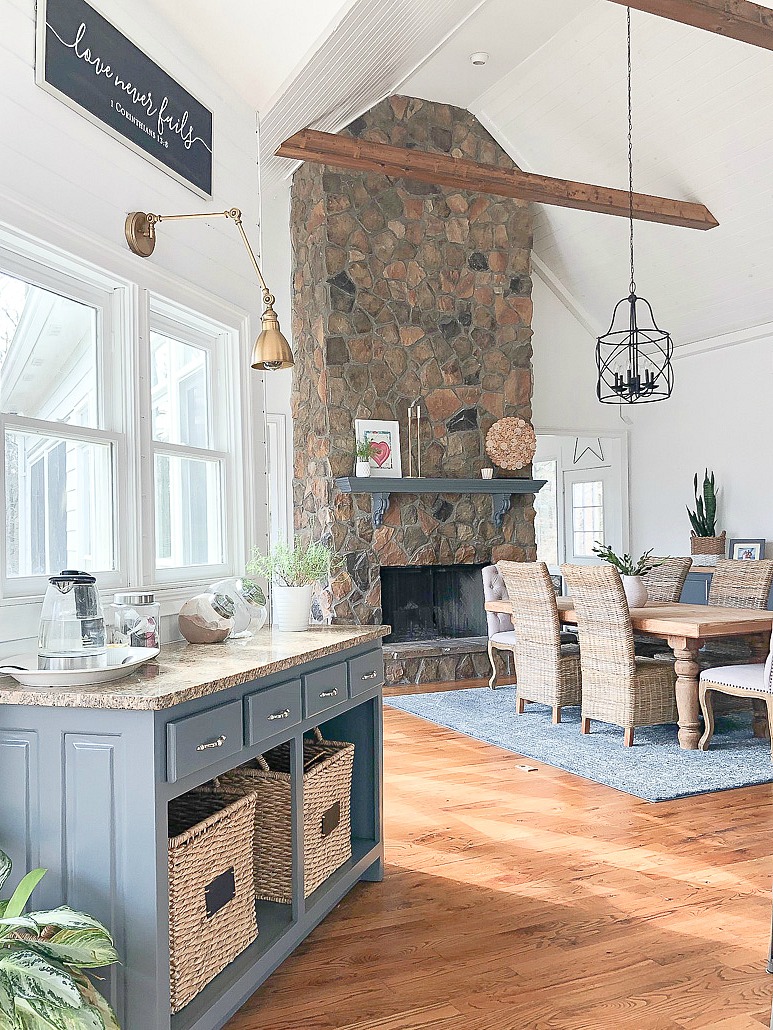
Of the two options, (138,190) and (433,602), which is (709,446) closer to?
(433,602)

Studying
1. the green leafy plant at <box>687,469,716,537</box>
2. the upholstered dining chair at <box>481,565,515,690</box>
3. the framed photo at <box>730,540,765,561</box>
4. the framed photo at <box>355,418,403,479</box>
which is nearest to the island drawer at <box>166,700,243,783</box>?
the upholstered dining chair at <box>481,565,515,690</box>

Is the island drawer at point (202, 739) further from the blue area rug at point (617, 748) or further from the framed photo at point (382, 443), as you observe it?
the framed photo at point (382, 443)

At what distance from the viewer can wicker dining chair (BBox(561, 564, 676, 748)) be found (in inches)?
191

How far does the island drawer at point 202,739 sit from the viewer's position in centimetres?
195

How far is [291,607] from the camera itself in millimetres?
3150

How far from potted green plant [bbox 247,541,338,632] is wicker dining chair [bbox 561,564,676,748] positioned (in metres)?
2.04

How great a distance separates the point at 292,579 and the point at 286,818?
35.1 inches

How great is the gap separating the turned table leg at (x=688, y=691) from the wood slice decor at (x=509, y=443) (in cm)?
289

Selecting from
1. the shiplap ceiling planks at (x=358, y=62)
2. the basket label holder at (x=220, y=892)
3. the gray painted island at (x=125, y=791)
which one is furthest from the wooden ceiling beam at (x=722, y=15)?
the basket label holder at (x=220, y=892)

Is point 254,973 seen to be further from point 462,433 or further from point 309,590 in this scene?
point 462,433

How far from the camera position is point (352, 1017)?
2.24 metres

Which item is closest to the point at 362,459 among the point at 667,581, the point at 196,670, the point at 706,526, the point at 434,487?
the point at 434,487

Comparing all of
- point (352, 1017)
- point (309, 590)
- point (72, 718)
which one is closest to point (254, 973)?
point (352, 1017)

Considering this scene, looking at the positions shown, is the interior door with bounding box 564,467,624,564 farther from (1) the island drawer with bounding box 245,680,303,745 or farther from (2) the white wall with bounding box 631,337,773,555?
(1) the island drawer with bounding box 245,680,303,745
